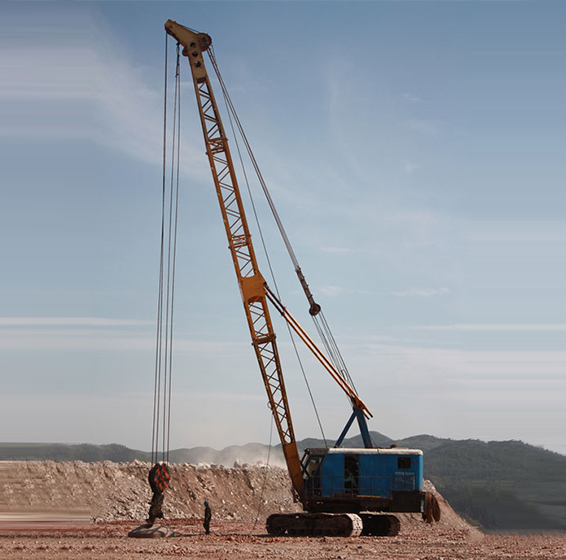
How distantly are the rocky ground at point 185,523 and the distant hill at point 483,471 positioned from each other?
267 centimetres

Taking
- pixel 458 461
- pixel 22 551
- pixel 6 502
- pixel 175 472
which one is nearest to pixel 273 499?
pixel 175 472

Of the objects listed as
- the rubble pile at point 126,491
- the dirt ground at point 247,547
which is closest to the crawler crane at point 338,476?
the dirt ground at point 247,547

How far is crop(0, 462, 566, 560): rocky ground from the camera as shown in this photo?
21.1 meters

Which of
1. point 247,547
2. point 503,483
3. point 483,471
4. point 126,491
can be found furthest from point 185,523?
point 483,471

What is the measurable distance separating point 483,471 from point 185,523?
58.1m

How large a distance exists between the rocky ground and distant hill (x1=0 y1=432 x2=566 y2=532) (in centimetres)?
267

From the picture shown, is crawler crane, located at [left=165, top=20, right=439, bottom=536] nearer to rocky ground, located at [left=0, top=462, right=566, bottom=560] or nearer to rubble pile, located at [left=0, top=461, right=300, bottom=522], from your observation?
rocky ground, located at [left=0, top=462, right=566, bottom=560]

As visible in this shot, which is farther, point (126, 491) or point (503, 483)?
point (503, 483)

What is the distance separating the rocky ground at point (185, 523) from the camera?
21141 mm

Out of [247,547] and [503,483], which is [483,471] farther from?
[247,547]

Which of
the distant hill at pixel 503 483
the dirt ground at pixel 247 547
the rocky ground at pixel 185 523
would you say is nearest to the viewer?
the dirt ground at pixel 247 547

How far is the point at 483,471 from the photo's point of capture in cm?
8550

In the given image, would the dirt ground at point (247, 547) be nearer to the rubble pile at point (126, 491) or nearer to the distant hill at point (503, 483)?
the distant hill at point (503, 483)

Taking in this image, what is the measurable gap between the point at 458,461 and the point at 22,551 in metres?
78.6
